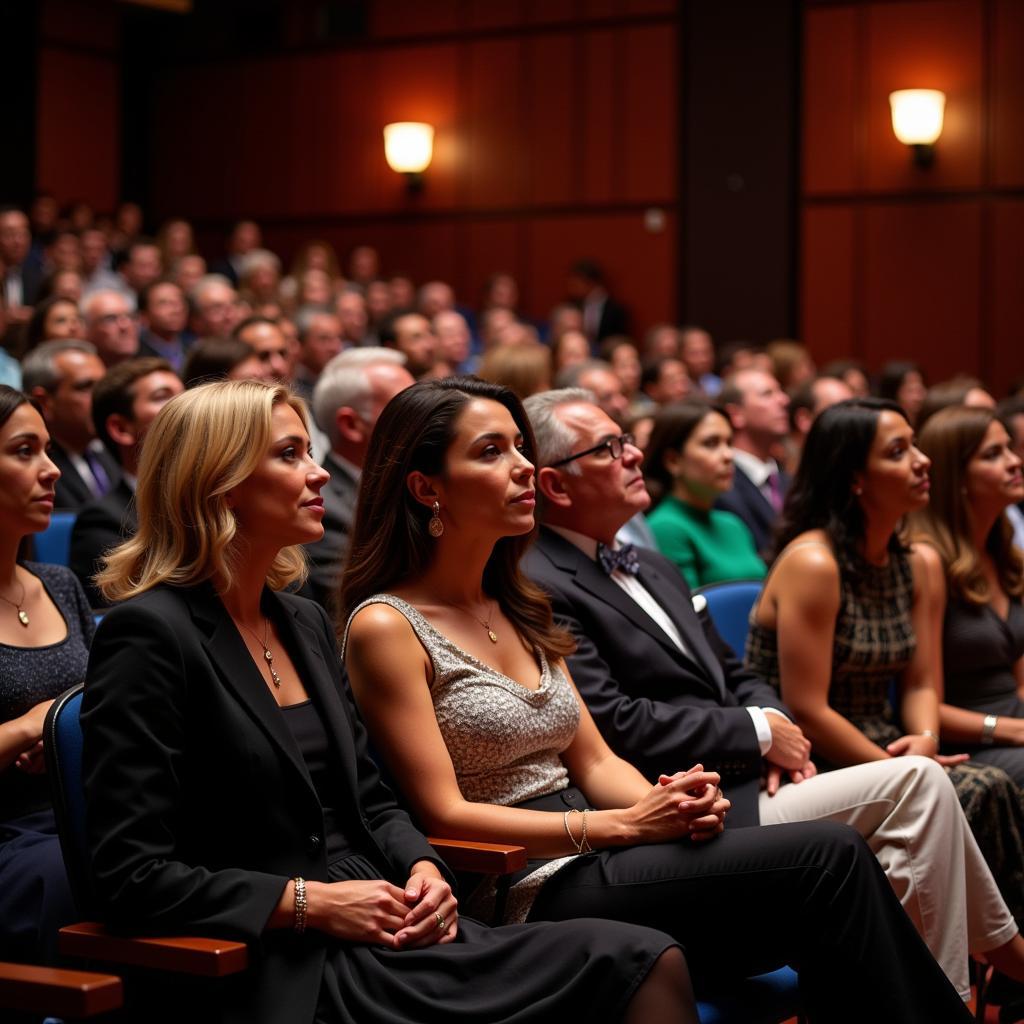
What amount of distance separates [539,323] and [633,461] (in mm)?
7225

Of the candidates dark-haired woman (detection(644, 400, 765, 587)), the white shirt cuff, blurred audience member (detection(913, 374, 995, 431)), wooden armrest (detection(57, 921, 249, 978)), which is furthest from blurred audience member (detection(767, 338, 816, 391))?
wooden armrest (detection(57, 921, 249, 978))

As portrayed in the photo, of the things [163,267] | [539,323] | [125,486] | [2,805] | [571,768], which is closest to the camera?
[2,805]

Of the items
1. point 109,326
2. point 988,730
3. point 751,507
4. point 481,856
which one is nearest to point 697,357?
point 751,507

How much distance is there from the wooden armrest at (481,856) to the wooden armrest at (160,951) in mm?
394

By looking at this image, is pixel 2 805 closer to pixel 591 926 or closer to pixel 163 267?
pixel 591 926

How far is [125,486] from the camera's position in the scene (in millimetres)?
3309

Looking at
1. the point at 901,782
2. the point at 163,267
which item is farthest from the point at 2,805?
the point at 163,267

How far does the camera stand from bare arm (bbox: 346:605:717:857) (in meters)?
2.03

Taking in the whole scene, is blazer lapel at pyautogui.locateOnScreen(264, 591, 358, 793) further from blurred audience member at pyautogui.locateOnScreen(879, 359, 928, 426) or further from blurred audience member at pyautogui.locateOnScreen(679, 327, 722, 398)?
blurred audience member at pyautogui.locateOnScreen(679, 327, 722, 398)

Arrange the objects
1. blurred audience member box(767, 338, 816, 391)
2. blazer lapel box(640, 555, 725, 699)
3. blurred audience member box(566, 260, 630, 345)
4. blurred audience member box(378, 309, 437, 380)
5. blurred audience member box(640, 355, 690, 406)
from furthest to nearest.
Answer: blurred audience member box(566, 260, 630, 345) → blurred audience member box(767, 338, 816, 391) → blurred audience member box(640, 355, 690, 406) → blurred audience member box(378, 309, 437, 380) → blazer lapel box(640, 555, 725, 699)

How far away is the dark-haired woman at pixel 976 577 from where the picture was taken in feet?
9.95

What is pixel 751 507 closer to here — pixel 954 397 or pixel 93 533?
pixel 954 397

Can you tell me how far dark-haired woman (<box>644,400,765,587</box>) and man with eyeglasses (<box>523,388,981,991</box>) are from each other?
3.78 feet

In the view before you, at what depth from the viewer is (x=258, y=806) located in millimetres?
1749
